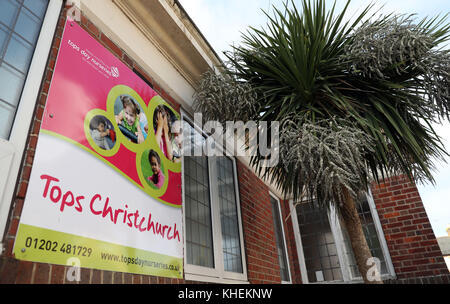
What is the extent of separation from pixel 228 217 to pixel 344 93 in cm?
191

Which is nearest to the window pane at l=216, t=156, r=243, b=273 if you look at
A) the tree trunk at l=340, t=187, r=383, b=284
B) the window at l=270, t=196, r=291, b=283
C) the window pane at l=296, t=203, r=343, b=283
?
the tree trunk at l=340, t=187, r=383, b=284

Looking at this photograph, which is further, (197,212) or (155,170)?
(197,212)

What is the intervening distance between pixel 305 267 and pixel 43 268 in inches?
207

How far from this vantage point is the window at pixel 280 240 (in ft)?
17.4

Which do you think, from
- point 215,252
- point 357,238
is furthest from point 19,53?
point 357,238

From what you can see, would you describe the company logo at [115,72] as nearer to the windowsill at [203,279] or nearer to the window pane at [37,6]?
Answer: the window pane at [37,6]

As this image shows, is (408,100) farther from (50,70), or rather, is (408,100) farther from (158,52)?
(50,70)

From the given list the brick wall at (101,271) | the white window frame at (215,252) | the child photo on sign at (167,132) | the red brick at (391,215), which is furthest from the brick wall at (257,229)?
the red brick at (391,215)

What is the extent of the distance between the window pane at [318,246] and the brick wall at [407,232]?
97 cm

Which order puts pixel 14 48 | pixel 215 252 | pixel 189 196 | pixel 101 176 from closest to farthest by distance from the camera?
pixel 14 48 < pixel 101 176 < pixel 189 196 < pixel 215 252

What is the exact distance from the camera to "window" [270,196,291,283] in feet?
17.4

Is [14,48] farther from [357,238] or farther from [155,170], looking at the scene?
[357,238]

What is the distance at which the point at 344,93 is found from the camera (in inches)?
104

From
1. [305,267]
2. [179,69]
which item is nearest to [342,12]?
[179,69]
